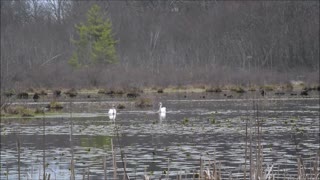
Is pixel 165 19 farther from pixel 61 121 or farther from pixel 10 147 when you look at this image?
pixel 10 147

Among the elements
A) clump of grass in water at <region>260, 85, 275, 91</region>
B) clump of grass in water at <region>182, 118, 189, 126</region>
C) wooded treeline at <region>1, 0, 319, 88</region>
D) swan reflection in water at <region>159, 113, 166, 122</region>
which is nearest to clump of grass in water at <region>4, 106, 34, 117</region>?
swan reflection in water at <region>159, 113, 166, 122</region>

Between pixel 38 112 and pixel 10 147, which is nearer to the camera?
pixel 10 147

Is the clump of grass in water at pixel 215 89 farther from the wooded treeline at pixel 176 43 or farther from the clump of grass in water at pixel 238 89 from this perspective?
the wooded treeline at pixel 176 43

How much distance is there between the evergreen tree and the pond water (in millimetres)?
28294

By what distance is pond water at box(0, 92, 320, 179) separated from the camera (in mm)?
17312

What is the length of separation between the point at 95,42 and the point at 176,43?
26.6ft

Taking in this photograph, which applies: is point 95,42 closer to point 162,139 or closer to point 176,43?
point 176,43

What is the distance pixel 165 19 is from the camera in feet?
213

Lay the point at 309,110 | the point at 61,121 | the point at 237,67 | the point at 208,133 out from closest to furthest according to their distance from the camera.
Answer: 1. the point at 208,133
2. the point at 61,121
3. the point at 309,110
4. the point at 237,67

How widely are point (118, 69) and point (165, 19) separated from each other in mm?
5779

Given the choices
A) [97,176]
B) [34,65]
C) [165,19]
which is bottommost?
[97,176]

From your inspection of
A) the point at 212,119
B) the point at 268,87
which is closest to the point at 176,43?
the point at 268,87

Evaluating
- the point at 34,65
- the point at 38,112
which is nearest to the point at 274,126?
the point at 38,112

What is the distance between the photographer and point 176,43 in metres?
74.8
